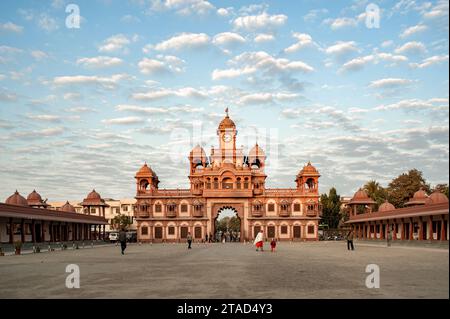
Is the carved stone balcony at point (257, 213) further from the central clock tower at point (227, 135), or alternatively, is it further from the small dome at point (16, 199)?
the small dome at point (16, 199)

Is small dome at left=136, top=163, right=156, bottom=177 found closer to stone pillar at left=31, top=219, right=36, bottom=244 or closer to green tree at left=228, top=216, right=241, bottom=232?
stone pillar at left=31, top=219, right=36, bottom=244

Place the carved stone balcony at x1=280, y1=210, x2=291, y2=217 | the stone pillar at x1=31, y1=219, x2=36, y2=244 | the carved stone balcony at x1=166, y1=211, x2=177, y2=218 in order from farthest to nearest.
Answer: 1. the carved stone balcony at x1=166, y1=211, x2=177, y2=218
2. the carved stone balcony at x1=280, y1=210, x2=291, y2=217
3. the stone pillar at x1=31, y1=219, x2=36, y2=244

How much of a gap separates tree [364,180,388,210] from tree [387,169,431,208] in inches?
280

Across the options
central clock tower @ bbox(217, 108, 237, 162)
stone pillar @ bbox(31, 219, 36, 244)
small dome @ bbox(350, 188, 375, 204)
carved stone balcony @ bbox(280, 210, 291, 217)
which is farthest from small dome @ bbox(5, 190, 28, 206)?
small dome @ bbox(350, 188, 375, 204)

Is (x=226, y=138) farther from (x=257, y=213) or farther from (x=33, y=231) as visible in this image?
(x=33, y=231)

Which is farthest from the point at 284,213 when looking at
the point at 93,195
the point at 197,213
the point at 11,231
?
the point at 11,231

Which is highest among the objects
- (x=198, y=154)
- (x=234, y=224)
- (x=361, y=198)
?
(x=198, y=154)

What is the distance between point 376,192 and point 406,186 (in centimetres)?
1189

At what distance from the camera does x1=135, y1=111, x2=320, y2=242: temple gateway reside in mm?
77438

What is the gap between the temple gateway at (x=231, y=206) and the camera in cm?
7744

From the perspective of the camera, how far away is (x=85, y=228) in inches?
2955

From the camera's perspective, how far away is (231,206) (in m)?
78.0
